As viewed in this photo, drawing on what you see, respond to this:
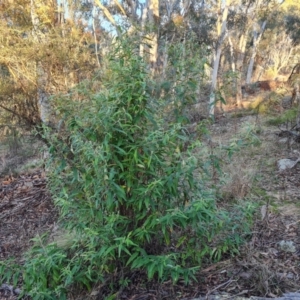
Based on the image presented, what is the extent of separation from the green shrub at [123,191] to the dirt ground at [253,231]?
0.58ft

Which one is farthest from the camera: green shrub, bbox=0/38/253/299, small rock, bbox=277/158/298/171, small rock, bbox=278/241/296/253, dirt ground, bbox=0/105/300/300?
small rock, bbox=277/158/298/171

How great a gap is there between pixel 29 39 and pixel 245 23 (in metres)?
15.1

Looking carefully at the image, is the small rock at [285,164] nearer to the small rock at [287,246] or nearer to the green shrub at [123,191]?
the small rock at [287,246]

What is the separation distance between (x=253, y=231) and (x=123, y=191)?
1563mm

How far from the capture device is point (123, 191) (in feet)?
7.93

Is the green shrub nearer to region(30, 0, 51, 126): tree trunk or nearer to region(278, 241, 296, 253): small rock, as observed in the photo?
region(278, 241, 296, 253): small rock

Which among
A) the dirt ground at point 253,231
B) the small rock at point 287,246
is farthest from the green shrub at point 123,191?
the small rock at point 287,246

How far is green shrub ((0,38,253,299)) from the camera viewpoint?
2.41 meters

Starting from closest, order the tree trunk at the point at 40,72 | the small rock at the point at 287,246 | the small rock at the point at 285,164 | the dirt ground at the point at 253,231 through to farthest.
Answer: the dirt ground at the point at 253,231, the small rock at the point at 287,246, the small rock at the point at 285,164, the tree trunk at the point at 40,72

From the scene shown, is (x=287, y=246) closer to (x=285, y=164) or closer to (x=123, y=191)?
(x=123, y=191)

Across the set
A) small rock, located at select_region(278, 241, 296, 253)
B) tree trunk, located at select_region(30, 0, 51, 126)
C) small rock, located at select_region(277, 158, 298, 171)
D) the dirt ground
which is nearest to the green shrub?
the dirt ground

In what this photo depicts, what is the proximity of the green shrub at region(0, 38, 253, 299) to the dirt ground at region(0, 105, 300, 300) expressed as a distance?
0.18 meters

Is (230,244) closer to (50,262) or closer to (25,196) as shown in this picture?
(50,262)

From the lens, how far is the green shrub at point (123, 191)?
95.0 inches
